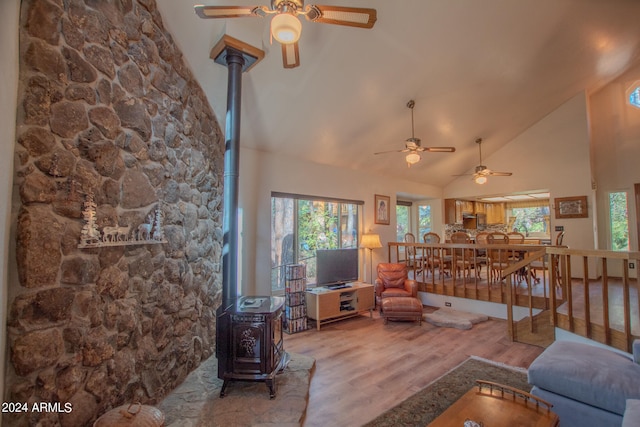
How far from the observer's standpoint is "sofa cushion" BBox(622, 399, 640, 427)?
1.53 metres

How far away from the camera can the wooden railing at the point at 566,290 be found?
2998mm

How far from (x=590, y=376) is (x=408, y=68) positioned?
12.7 feet

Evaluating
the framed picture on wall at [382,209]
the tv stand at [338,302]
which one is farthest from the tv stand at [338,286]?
the framed picture on wall at [382,209]

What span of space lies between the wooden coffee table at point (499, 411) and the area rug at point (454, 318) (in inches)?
107

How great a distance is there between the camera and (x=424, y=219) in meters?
9.12

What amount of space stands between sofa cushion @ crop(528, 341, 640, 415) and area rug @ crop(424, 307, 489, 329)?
88.1 inches

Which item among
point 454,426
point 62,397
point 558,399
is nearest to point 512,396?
point 558,399

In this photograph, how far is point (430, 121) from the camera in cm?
562

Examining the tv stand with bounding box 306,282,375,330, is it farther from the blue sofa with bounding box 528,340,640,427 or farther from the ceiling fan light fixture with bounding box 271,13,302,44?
the ceiling fan light fixture with bounding box 271,13,302,44

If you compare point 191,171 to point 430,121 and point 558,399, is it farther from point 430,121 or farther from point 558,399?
point 430,121

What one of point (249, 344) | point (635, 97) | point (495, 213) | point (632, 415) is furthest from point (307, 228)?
point (495, 213)

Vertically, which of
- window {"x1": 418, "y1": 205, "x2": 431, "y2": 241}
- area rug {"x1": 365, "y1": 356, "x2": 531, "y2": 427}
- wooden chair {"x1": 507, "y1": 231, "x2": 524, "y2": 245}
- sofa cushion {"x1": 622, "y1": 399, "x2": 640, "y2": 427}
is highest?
window {"x1": 418, "y1": 205, "x2": 431, "y2": 241}

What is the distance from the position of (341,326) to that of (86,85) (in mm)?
4370

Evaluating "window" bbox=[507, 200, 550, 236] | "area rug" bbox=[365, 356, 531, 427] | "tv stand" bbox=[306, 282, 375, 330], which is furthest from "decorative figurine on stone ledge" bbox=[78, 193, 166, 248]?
"window" bbox=[507, 200, 550, 236]
